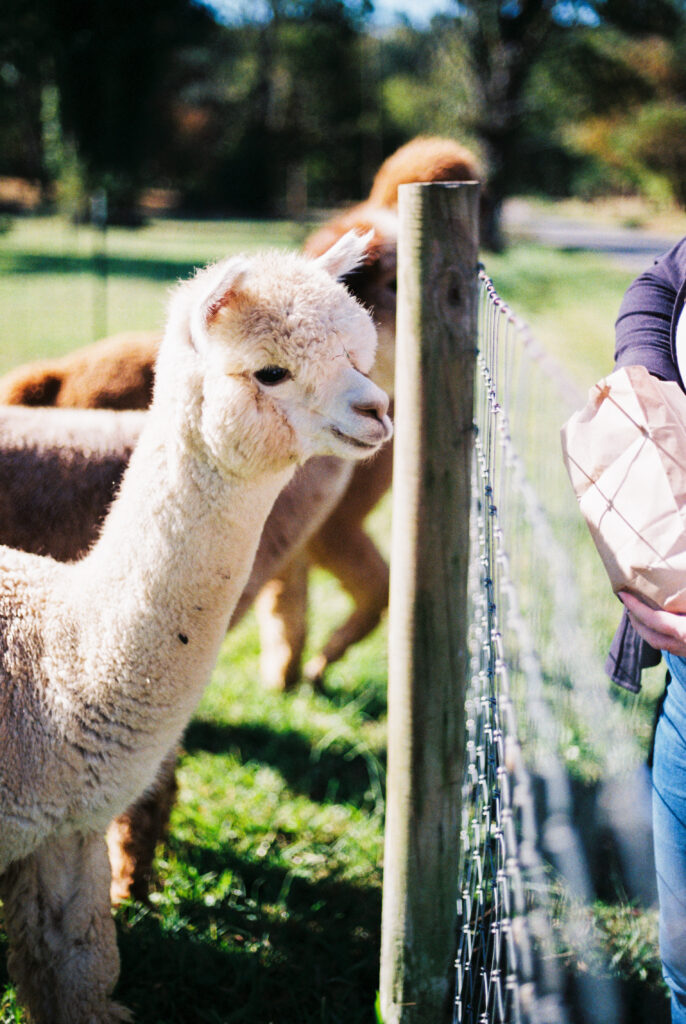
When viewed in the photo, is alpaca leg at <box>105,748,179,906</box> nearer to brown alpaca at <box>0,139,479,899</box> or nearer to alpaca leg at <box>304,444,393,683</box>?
brown alpaca at <box>0,139,479,899</box>

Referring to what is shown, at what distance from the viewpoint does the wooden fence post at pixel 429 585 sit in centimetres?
157

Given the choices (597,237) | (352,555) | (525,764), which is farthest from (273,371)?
(597,237)

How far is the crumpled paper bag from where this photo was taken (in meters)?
1.45

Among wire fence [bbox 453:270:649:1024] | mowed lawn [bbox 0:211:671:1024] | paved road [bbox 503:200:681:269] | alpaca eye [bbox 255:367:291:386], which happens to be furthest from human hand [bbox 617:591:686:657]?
paved road [bbox 503:200:681:269]

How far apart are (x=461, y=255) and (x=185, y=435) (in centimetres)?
66

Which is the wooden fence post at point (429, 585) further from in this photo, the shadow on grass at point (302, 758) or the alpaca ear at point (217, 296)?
the shadow on grass at point (302, 758)

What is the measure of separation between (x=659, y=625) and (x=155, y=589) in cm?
100

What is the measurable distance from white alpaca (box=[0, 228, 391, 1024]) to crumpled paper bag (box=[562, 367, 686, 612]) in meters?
0.43

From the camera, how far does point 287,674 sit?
13.0ft

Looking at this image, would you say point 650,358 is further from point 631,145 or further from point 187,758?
point 631,145

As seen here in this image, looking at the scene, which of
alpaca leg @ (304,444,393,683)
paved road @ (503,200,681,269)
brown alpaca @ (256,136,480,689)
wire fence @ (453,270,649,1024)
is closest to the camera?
wire fence @ (453,270,649,1024)

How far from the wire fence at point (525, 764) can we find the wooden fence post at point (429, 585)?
78 mm

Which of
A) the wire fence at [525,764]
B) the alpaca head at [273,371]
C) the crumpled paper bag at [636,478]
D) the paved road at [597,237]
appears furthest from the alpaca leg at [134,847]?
the paved road at [597,237]

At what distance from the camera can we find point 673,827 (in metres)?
1.72
